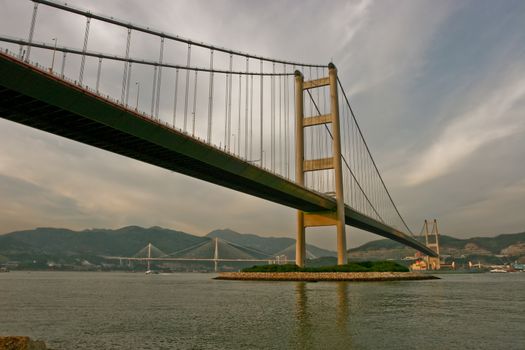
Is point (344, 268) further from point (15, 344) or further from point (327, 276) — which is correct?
point (15, 344)

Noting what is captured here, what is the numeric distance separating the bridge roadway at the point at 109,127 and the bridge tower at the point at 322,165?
1149 centimetres

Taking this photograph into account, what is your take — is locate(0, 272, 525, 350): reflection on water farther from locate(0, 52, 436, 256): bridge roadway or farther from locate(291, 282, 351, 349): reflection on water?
locate(0, 52, 436, 256): bridge roadway

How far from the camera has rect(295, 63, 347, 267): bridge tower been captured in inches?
2247

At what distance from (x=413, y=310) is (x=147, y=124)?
20.0 metres

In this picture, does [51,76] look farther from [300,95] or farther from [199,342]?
[300,95]

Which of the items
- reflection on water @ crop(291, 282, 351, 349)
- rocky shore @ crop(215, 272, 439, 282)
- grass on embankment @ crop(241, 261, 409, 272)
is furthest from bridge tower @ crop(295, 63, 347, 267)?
reflection on water @ crop(291, 282, 351, 349)

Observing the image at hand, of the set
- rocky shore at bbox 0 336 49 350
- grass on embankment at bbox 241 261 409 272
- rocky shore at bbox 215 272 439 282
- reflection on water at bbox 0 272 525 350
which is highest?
grass on embankment at bbox 241 261 409 272

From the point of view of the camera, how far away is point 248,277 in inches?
2413

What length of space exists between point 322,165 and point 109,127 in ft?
114

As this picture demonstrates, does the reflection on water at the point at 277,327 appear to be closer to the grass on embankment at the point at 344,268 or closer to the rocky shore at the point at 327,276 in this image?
the rocky shore at the point at 327,276

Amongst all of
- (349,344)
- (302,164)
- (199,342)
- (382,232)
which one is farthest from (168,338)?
(382,232)

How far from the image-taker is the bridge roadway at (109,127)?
23469 millimetres

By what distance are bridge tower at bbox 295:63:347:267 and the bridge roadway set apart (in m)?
11.5

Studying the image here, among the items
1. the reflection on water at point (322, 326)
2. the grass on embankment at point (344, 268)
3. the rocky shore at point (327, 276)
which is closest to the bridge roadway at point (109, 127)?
the rocky shore at point (327, 276)
